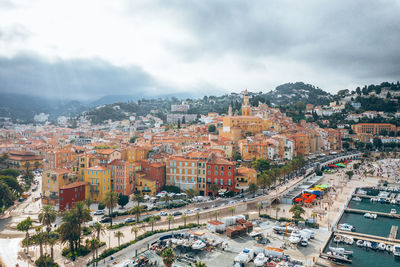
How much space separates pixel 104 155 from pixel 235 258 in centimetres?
2929

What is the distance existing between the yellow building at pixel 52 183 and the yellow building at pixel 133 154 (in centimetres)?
1408

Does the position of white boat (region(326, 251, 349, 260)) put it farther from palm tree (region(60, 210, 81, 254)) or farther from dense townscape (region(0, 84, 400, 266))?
palm tree (region(60, 210, 81, 254))

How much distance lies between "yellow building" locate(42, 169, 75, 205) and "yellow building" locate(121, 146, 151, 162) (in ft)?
46.2

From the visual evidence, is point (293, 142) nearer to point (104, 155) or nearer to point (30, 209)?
point (104, 155)

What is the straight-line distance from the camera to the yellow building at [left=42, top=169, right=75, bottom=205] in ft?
150

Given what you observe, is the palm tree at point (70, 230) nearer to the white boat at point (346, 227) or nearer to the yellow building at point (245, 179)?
the yellow building at point (245, 179)

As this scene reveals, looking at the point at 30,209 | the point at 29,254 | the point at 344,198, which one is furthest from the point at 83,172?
the point at 344,198

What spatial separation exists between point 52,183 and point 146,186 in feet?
46.4

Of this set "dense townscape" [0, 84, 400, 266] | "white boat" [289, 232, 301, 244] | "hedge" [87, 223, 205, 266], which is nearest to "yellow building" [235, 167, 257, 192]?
"dense townscape" [0, 84, 400, 266]

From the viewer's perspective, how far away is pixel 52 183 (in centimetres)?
4606

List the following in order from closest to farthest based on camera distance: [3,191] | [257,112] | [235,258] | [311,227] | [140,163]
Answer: [235,258] < [311,227] < [3,191] < [140,163] < [257,112]

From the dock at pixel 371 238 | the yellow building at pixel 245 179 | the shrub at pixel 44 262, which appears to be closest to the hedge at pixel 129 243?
the shrub at pixel 44 262

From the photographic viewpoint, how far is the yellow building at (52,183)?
45812mm

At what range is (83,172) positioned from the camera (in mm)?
49031
